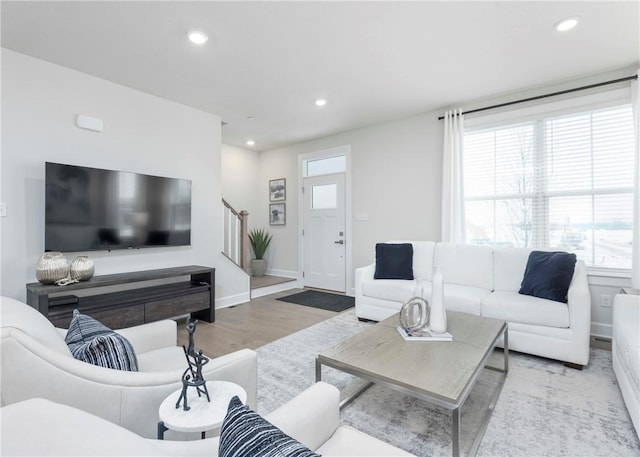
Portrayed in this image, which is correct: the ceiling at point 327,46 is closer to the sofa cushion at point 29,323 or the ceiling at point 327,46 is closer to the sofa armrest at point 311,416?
the sofa cushion at point 29,323

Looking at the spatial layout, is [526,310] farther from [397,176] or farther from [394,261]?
[397,176]

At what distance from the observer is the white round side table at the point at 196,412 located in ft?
2.98

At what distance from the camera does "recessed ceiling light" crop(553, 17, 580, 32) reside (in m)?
2.30

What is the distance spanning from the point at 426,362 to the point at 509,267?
2107 mm

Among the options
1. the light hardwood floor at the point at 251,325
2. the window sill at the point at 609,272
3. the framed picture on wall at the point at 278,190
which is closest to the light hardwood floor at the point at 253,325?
the light hardwood floor at the point at 251,325

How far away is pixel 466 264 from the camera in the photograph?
3.46 m

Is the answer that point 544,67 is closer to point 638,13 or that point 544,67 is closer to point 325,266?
point 638,13

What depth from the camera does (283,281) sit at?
5.44 meters

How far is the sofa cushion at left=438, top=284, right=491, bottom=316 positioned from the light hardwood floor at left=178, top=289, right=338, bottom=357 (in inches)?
57.4

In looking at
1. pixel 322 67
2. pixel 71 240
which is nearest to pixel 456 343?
pixel 322 67

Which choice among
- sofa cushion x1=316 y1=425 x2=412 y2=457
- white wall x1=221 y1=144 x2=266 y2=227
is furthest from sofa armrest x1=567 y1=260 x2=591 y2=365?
white wall x1=221 y1=144 x2=266 y2=227

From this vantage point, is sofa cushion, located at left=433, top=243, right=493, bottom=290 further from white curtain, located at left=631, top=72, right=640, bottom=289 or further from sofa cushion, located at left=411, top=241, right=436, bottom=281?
white curtain, located at left=631, top=72, right=640, bottom=289

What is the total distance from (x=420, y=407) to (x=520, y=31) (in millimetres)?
2890

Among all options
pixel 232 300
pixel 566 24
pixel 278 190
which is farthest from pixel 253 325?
pixel 566 24
